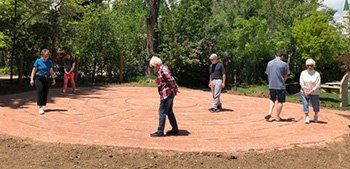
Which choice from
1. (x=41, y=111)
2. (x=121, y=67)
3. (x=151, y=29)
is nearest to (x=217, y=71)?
(x=41, y=111)

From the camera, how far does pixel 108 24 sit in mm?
19906

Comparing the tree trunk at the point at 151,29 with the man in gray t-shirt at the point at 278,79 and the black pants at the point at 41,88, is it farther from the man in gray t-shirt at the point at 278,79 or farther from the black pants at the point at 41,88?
the man in gray t-shirt at the point at 278,79

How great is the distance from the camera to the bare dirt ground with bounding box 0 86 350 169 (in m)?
6.49

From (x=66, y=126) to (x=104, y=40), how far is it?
11633mm

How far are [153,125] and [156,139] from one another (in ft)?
4.93

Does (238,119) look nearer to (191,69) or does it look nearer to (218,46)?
(191,69)

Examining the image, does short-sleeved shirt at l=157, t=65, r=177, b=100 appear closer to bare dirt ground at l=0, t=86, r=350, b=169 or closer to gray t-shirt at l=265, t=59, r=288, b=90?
bare dirt ground at l=0, t=86, r=350, b=169

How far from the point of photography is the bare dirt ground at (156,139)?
649 centimetres

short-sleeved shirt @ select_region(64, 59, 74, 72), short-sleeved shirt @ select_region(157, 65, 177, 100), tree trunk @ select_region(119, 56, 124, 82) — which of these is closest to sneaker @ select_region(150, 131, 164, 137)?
short-sleeved shirt @ select_region(157, 65, 177, 100)

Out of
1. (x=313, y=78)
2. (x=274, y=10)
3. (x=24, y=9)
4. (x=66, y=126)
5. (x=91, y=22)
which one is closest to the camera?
(x=66, y=126)

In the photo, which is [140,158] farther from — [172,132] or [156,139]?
[172,132]

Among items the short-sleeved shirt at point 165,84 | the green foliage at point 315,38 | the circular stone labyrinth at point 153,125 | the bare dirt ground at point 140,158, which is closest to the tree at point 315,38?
the green foliage at point 315,38

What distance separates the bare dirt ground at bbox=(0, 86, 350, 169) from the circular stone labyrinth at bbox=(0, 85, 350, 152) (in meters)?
0.02

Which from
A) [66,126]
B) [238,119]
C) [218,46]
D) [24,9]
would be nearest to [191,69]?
[218,46]
